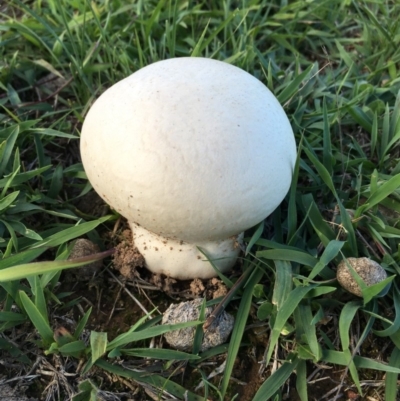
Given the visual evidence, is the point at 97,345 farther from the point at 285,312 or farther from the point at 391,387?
the point at 391,387

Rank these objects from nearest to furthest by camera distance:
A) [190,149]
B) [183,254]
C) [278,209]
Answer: [190,149]
[183,254]
[278,209]

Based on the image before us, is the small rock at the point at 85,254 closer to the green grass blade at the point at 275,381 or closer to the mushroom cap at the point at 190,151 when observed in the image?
the mushroom cap at the point at 190,151

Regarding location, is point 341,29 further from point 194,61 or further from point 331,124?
point 194,61

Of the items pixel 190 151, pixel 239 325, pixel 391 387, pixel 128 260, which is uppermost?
pixel 190 151

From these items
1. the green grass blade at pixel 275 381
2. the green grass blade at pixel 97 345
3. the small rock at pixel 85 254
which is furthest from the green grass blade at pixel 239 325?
the small rock at pixel 85 254

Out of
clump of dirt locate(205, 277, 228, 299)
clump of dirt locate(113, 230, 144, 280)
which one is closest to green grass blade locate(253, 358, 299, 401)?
clump of dirt locate(205, 277, 228, 299)

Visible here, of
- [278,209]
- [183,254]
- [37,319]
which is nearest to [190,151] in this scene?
[183,254]

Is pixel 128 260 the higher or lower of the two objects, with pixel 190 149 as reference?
lower

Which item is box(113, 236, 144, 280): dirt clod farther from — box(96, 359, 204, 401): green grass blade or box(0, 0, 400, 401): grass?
box(96, 359, 204, 401): green grass blade
